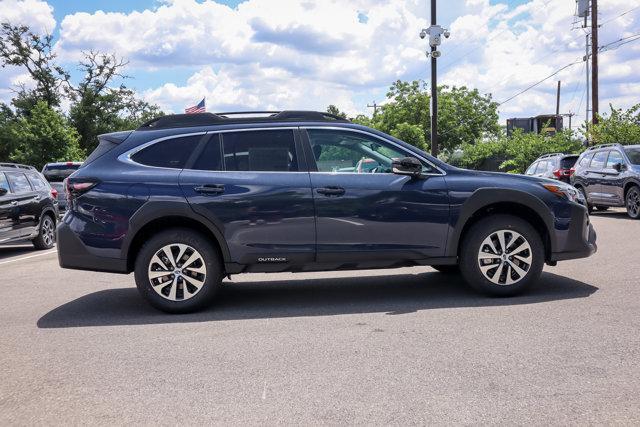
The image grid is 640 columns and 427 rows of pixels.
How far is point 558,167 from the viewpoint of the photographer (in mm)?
19453

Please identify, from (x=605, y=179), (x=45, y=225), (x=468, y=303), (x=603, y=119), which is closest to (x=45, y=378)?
(x=468, y=303)

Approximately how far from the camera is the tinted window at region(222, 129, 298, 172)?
21.4 feet

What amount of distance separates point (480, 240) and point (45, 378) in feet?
13.3

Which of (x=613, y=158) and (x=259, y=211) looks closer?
(x=259, y=211)

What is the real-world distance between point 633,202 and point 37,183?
42.9 feet

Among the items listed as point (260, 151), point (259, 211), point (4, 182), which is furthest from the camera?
point (4, 182)

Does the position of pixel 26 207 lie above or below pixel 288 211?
below

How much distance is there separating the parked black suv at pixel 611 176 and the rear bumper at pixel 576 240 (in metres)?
9.22

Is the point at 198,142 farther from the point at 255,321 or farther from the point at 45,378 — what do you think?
the point at 45,378

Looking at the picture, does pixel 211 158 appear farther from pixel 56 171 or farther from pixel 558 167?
pixel 56 171

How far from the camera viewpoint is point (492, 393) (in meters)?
3.92

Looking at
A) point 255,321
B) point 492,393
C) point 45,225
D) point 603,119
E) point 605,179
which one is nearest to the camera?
point 492,393

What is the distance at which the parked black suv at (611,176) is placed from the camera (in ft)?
49.6

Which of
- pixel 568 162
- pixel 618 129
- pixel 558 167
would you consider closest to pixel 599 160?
pixel 558 167
